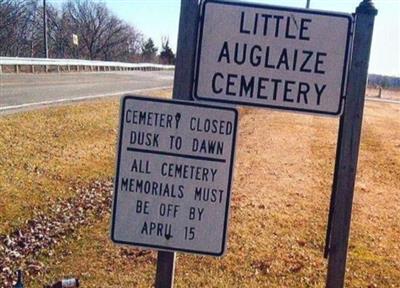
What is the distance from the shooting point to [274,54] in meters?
2.22

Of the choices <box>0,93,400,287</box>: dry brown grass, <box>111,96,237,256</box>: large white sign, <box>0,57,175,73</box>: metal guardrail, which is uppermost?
<box>0,57,175,73</box>: metal guardrail

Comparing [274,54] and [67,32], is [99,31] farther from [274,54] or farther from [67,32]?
[274,54]

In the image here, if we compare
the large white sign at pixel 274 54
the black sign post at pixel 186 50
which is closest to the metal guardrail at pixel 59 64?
the black sign post at pixel 186 50

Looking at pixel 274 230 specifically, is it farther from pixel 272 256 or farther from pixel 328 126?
pixel 328 126

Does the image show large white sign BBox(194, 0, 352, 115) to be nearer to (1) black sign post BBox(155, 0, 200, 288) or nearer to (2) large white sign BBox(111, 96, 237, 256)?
(1) black sign post BBox(155, 0, 200, 288)

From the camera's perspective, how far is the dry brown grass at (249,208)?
5172mm

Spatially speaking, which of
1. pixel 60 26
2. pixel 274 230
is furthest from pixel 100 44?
pixel 274 230

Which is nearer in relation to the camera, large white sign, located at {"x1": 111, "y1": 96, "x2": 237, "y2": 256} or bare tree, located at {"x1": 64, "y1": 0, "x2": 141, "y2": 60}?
large white sign, located at {"x1": 111, "y1": 96, "x2": 237, "y2": 256}

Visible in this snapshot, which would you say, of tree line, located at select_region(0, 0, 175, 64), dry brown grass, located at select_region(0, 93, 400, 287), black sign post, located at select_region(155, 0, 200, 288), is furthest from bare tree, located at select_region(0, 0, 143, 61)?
black sign post, located at select_region(155, 0, 200, 288)

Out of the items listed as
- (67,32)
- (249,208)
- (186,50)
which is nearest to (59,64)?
(249,208)

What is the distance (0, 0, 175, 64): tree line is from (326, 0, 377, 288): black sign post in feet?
221

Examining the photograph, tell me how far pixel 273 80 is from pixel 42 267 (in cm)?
370

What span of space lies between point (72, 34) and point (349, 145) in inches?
3128

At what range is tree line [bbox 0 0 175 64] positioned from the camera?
222 feet
